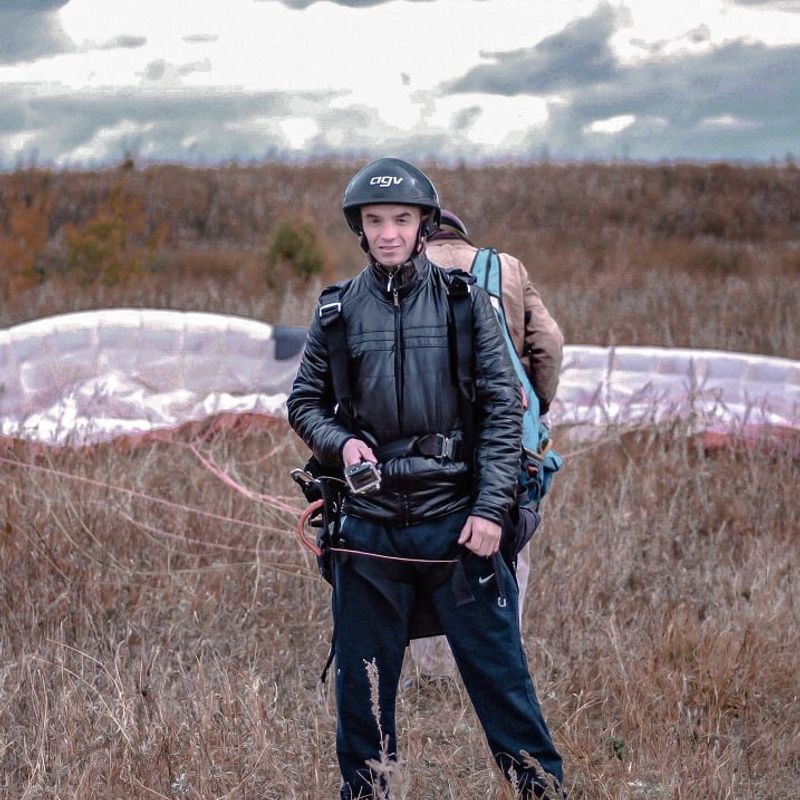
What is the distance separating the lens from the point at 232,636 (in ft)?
14.1

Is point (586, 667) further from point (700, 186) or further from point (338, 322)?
point (700, 186)

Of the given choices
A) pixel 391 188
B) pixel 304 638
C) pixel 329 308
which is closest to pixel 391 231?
pixel 391 188

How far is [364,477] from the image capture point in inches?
101

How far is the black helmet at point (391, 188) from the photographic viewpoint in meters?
2.70

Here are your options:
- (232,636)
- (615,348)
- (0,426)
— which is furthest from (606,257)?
(232,636)

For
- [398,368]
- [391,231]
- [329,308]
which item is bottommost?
[398,368]

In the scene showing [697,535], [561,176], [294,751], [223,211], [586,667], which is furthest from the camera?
[561,176]

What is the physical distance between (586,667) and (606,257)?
63.5ft

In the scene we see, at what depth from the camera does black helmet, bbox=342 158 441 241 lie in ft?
8.85

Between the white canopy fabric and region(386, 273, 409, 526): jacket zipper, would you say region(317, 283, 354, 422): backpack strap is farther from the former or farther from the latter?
the white canopy fabric

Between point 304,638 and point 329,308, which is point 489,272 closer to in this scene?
point 329,308

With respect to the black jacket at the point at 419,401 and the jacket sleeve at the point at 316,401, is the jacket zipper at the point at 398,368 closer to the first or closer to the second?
the black jacket at the point at 419,401

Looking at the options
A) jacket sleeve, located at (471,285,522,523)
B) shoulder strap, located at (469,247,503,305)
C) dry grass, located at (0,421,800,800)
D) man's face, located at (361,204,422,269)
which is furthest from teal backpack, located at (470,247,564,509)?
dry grass, located at (0,421,800,800)

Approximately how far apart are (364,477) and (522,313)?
121 cm
